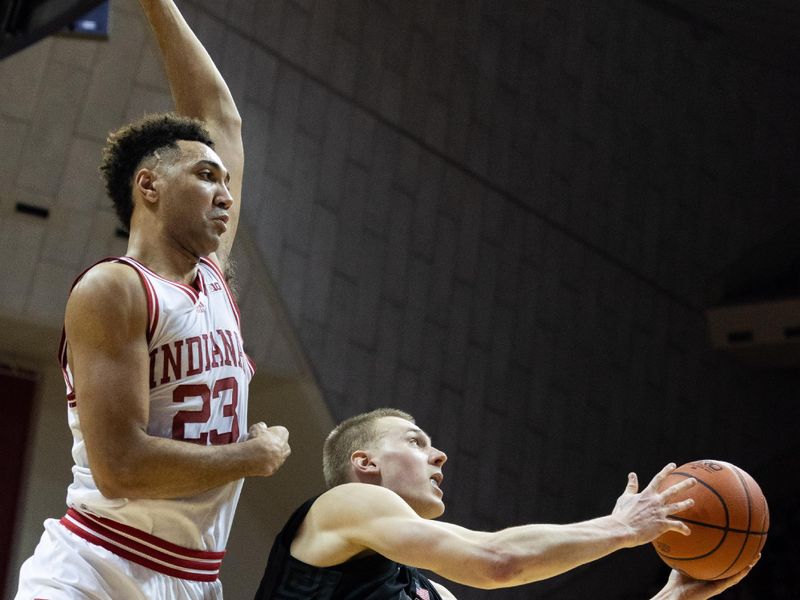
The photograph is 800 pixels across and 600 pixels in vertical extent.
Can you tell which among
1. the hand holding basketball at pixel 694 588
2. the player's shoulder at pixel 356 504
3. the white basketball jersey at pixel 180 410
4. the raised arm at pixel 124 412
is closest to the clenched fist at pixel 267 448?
the raised arm at pixel 124 412

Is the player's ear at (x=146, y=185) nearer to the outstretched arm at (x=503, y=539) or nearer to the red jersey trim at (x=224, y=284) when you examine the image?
the red jersey trim at (x=224, y=284)

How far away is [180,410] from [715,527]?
1335 millimetres

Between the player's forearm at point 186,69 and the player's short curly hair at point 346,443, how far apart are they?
0.90 meters

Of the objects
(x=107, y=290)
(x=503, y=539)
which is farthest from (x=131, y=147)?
(x=503, y=539)

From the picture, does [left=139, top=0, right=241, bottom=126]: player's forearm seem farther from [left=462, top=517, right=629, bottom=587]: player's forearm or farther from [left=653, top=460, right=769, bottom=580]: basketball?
[left=653, top=460, right=769, bottom=580]: basketball

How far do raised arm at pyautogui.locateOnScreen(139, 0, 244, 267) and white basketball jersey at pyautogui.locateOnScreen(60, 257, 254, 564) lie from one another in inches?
22.3

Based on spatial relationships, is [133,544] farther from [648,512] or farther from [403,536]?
[648,512]

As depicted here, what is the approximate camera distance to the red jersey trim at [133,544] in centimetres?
256

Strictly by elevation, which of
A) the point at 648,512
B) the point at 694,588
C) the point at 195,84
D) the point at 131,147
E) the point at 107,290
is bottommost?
the point at 694,588

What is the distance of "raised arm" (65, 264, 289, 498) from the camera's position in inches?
95.7

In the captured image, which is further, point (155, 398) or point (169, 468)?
point (155, 398)

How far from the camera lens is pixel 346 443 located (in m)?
3.27

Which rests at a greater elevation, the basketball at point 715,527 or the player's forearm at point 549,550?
the basketball at point 715,527

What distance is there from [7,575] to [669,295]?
320 inches
